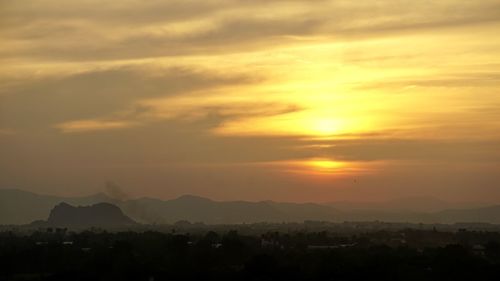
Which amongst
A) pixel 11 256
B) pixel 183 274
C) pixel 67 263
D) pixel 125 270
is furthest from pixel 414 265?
pixel 11 256

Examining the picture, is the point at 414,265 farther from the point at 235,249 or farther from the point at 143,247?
the point at 143,247

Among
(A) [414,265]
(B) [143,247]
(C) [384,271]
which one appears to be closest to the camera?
(C) [384,271]

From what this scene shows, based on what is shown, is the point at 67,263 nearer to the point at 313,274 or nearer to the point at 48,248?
the point at 48,248

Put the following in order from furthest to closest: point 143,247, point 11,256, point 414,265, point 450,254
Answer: point 143,247 → point 11,256 → point 450,254 → point 414,265

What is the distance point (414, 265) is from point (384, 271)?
251 inches

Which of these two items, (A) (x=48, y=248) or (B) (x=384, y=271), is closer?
(B) (x=384, y=271)

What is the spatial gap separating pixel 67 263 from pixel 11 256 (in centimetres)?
1009

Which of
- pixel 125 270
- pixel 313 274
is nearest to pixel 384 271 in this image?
pixel 313 274

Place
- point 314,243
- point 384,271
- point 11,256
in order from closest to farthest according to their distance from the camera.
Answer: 1. point 384,271
2. point 11,256
3. point 314,243

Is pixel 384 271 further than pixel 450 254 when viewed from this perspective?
No

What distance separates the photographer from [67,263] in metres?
76.4

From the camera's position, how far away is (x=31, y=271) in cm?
7400

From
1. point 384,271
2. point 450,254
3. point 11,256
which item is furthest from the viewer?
point 11,256

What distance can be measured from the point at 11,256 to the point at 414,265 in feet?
130
